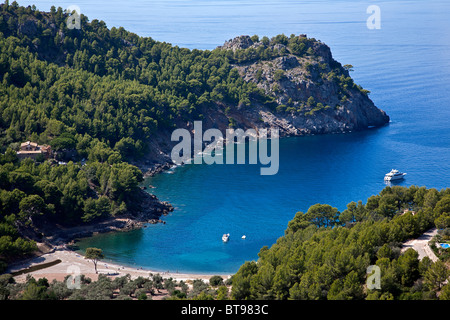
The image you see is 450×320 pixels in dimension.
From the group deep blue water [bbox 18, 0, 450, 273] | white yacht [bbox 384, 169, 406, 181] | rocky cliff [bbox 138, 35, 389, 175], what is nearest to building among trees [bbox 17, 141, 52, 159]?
deep blue water [bbox 18, 0, 450, 273]

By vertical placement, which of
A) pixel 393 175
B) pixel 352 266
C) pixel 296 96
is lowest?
pixel 352 266

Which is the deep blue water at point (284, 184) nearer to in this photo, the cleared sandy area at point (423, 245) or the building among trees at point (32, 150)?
the building among trees at point (32, 150)

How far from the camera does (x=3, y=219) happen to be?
217 ft

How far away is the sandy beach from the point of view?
196 ft

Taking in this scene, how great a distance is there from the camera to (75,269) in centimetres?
6128

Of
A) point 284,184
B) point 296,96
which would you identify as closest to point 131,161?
point 284,184

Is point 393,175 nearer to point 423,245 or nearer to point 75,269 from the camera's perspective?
point 423,245

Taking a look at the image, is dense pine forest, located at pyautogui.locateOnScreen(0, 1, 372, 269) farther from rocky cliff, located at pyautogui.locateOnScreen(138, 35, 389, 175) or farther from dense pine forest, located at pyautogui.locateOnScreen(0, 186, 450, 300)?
dense pine forest, located at pyautogui.locateOnScreen(0, 186, 450, 300)

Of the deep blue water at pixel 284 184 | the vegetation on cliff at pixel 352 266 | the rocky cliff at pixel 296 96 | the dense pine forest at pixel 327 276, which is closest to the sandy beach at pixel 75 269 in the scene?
the deep blue water at pixel 284 184

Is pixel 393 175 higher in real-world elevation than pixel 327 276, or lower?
higher

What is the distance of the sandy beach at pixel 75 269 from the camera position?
5978 cm
